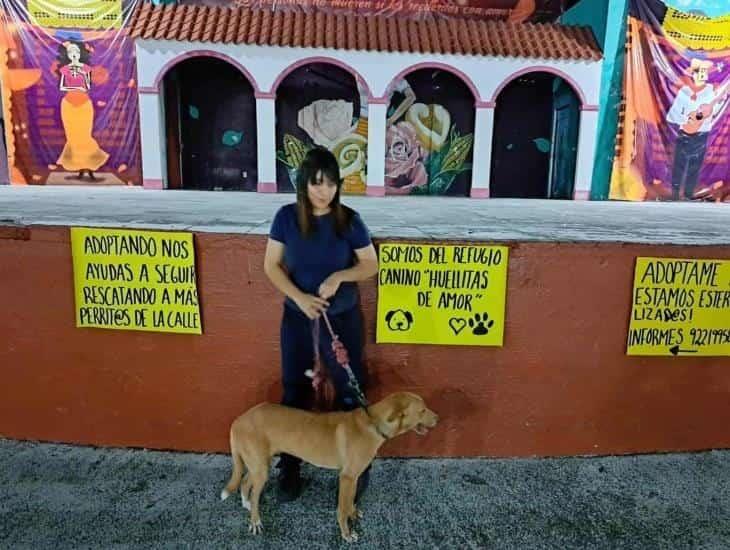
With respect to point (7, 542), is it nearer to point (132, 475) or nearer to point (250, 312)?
point (132, 475)

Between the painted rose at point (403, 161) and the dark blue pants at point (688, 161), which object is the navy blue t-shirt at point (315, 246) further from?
the dark blue pants at point (688, 161)

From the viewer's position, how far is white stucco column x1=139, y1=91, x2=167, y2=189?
11656 millimetres

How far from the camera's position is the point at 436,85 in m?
13.1

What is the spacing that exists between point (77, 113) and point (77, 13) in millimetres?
2205

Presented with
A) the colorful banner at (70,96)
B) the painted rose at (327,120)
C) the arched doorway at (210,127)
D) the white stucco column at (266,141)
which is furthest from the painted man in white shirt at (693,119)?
the colorful banner at (70,96)

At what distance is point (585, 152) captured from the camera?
12.2 metres

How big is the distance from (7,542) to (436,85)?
498 inches

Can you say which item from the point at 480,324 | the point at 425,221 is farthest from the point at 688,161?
the point at 480,324

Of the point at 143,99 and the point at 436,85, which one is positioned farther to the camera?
the point at 436,85

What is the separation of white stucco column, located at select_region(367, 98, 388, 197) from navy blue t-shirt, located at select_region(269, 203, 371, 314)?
33.8 ft

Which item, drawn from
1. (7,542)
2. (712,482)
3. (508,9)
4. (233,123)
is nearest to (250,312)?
(7,542)

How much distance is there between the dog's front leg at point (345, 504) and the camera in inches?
87.7

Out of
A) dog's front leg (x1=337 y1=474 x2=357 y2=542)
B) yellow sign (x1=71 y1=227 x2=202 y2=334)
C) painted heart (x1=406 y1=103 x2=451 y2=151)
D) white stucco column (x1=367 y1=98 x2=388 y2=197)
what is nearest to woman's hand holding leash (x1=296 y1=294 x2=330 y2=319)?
dog's front leg (x1=337 y1=474 x2=357 y2=542)

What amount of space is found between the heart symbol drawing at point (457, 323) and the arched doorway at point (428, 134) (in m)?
10.7
